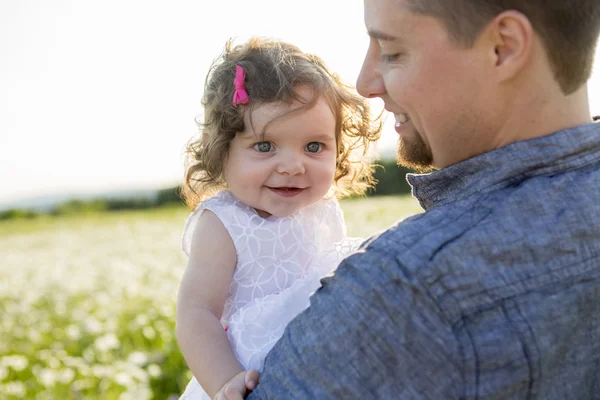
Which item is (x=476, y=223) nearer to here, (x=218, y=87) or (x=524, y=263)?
(x=524, y=263)

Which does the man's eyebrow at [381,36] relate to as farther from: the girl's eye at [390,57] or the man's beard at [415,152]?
the man's beard at [415,152]

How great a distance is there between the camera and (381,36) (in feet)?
5.32

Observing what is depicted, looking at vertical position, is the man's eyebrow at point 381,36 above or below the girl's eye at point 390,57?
above

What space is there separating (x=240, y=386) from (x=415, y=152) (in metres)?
0.71

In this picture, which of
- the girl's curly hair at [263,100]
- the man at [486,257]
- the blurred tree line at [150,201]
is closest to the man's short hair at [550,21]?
the man at [486,257]

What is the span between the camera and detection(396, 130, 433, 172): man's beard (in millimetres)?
1721

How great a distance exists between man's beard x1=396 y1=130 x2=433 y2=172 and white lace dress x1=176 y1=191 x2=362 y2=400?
411 millimetres

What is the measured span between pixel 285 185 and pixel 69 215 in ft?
56.2

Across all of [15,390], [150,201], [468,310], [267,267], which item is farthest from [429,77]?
[150,201]

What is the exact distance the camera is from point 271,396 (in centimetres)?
141

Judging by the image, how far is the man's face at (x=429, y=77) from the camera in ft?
5.08

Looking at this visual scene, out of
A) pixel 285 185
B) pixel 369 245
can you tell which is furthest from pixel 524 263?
pixel 285 185

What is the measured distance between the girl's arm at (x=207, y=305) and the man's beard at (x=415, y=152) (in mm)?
579

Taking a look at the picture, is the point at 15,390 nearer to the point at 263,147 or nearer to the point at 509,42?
the point at 263,147
